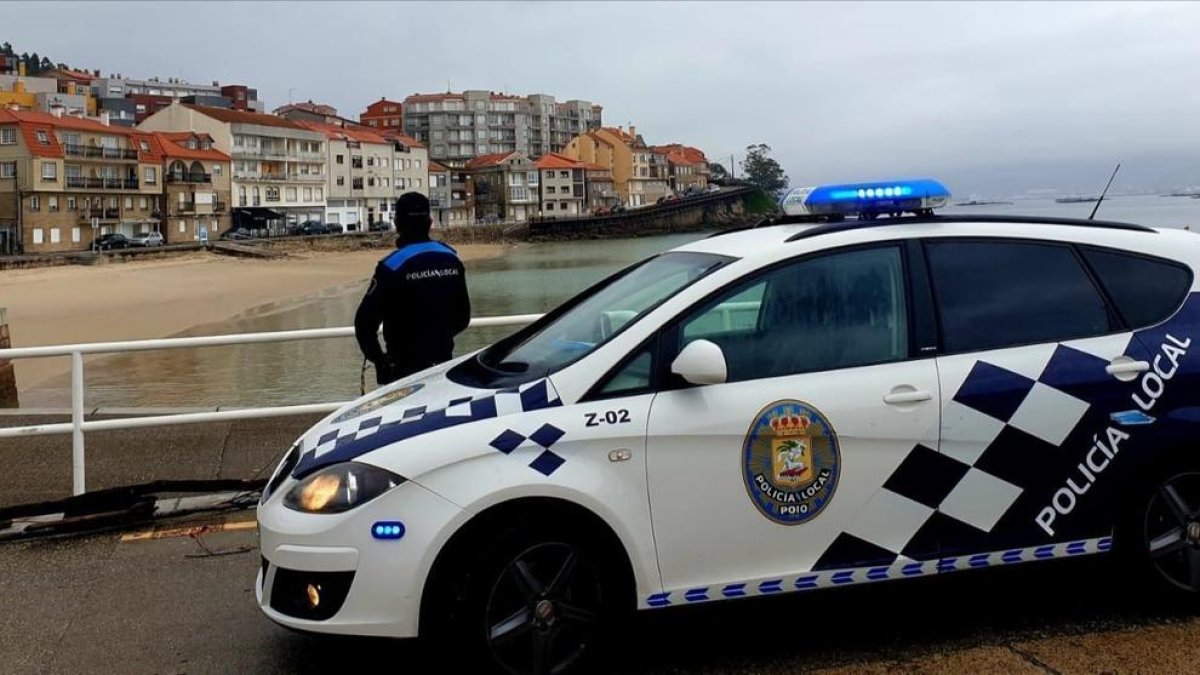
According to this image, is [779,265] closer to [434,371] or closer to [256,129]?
[434,371]

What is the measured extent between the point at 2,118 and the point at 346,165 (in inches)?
1489

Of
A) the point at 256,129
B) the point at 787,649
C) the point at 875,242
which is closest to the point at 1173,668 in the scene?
the point at 787,649

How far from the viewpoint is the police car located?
3277mm

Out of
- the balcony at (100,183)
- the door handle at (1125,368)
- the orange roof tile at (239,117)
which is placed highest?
the orange roof tile at (239,117)

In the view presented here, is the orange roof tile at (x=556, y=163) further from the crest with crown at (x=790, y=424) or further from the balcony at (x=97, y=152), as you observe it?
the crest with crown at (x=790, y=424)

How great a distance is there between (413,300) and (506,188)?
129105 millimetres

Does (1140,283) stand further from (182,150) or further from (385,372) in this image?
(182,150)

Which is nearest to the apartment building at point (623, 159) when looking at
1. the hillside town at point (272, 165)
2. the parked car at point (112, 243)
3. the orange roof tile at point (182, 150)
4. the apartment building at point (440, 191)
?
the hillside town at point (272, 165)

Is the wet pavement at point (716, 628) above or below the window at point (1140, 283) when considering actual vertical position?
below

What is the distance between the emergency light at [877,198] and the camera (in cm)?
413

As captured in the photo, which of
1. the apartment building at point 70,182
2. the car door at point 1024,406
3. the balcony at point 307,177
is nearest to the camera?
the car door at point 1024,406

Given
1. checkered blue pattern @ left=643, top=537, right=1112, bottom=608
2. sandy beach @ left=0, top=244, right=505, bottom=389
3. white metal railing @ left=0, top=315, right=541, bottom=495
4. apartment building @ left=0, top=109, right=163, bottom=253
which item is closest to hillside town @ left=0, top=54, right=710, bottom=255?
apartment building @ left=0, top=109, right=163, bottom=253

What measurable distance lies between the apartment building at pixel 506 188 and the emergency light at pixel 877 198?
5018 inches

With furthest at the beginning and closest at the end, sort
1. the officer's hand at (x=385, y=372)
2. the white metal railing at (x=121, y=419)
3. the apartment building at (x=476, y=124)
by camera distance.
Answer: the apartment building at (x=476, y=124)
the white metal railing at (x=121, y=419)
the officer's hand at (x=385, y=372)
